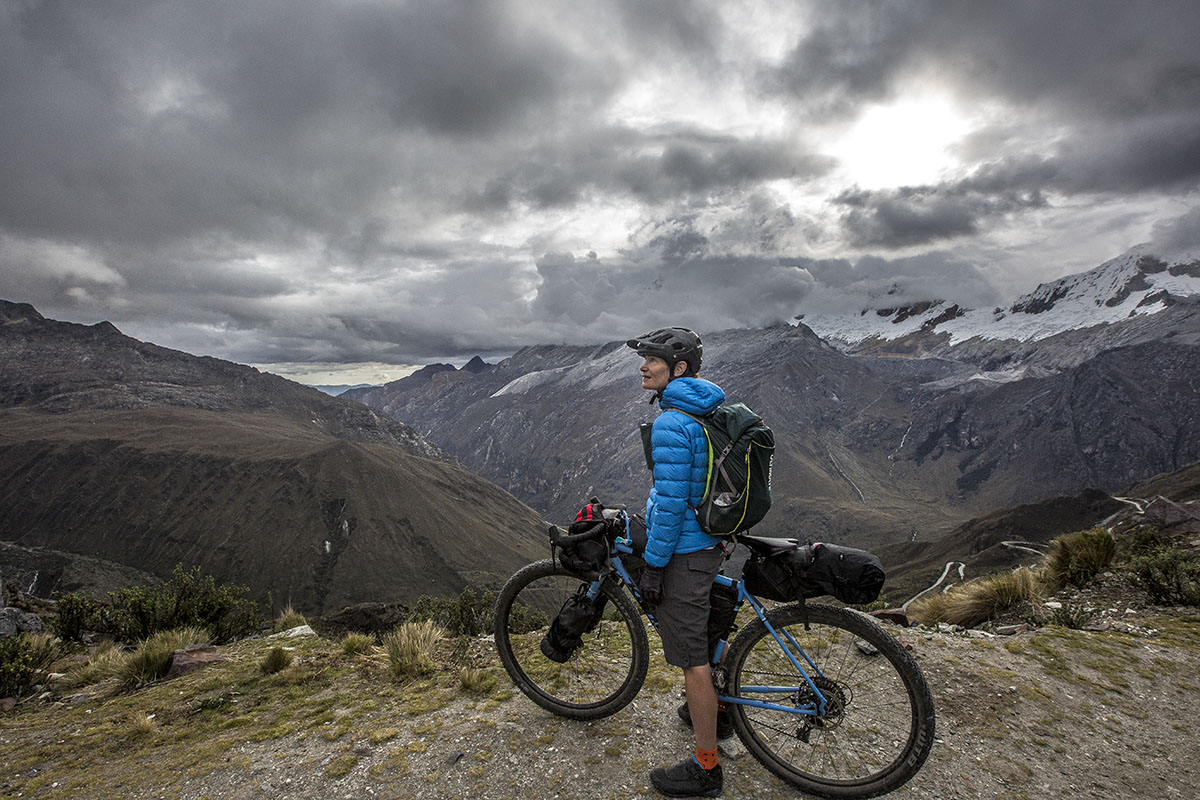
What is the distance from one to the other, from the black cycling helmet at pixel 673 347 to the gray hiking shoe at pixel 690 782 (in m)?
3.29

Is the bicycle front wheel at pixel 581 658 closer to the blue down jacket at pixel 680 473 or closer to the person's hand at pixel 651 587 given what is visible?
the person's hand at pixel 651 587

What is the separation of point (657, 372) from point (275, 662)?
6360 mm

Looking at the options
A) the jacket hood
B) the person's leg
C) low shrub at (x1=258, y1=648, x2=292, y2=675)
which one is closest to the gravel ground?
the person's leg

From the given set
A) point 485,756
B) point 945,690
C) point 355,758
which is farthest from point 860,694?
point 355,758

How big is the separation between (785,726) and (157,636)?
904cm

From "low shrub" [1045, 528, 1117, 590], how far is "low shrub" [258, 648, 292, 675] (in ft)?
42.6

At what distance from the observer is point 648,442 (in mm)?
4480

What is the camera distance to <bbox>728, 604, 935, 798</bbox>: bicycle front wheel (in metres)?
4.29

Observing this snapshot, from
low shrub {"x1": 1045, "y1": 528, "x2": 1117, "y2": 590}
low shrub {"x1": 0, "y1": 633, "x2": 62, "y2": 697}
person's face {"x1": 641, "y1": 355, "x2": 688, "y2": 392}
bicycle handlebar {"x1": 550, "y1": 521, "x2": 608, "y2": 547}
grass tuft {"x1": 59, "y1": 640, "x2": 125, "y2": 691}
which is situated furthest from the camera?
low shrub {"x1": 1045, "y1": 528, "x2": 1117, "y2": 590}

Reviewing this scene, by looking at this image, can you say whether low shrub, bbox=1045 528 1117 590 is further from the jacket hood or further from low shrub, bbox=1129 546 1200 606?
the jacket hood

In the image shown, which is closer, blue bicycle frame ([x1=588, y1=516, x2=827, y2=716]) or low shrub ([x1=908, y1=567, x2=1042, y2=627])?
blue bicycle frame ([x1=588, y1=516, x2=827, y2=716])

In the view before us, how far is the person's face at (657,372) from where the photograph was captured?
15.5ft

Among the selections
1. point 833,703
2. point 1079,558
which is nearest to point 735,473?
point 833,703

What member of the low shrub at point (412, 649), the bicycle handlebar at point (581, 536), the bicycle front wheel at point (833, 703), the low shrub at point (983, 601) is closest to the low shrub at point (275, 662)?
the low shrub at point (412, 649)
